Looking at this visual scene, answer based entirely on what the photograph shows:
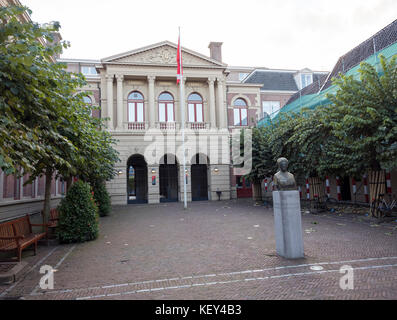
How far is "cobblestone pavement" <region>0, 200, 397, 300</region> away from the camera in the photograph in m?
4.42

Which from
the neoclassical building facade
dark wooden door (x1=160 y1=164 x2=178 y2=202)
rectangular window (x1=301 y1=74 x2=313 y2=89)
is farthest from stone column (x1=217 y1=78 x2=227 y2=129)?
rectangular window (x1=301 y1=74 x2=313 y2=89)

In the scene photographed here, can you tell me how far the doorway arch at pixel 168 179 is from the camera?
89.2 feet

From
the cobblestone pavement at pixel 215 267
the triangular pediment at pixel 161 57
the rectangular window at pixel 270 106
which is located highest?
the triangular pediment at pixel 161 57

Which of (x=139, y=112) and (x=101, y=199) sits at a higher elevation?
(x=139, y=112)

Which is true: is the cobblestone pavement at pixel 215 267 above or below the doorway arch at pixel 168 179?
below

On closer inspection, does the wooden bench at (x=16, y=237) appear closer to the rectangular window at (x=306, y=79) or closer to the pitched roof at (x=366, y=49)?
the pitched roof at (x=366, y=49)

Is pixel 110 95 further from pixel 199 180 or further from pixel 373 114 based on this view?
pixel 373 114

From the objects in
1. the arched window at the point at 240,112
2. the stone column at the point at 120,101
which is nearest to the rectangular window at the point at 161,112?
the stone column at the point at 120,101

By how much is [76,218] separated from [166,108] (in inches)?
760

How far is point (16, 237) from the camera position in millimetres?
6352

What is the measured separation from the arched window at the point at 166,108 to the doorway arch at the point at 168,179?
11.9 ft

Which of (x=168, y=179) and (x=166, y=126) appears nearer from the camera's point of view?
(x=166, y=126)

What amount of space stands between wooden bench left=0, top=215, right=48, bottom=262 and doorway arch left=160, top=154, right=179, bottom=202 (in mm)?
18480

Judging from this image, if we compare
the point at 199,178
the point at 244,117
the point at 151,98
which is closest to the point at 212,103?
the point at 244,117
